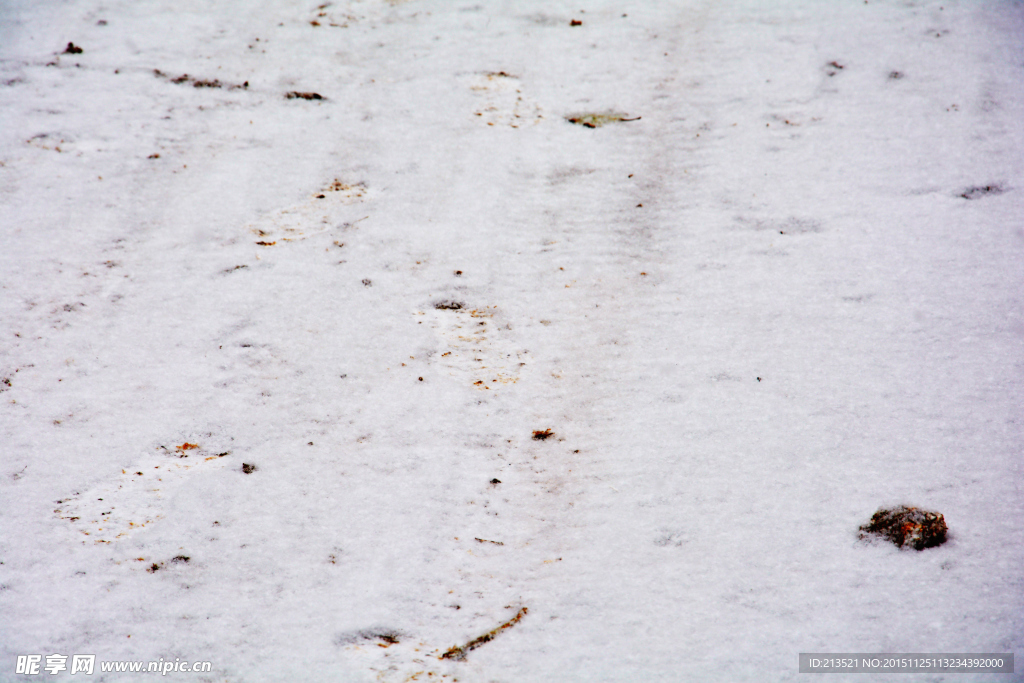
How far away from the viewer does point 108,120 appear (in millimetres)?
3176

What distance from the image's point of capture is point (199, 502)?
1983 mm

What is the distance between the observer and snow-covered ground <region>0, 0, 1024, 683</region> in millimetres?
1745

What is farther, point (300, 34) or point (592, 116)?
point (300, 34)

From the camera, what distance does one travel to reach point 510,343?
2416 mm

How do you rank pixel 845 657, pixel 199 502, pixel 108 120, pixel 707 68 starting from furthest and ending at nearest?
pixel 707 68 < pixel 108 120 < pixel 199 502 < pixel 845 657

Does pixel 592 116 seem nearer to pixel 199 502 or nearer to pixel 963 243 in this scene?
pixel 963 243

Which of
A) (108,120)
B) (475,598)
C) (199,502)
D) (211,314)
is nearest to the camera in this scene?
(475,598)

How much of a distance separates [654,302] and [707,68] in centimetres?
166

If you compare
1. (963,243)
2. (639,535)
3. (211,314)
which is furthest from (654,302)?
(211,314)

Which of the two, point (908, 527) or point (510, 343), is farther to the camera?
point (510, 343)

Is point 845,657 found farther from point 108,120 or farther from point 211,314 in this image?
point 108,120

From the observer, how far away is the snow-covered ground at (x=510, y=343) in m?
1.75

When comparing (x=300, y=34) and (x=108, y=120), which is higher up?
(x=300, y=34)

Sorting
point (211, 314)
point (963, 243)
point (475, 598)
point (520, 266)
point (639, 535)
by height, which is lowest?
point (475, 598)
